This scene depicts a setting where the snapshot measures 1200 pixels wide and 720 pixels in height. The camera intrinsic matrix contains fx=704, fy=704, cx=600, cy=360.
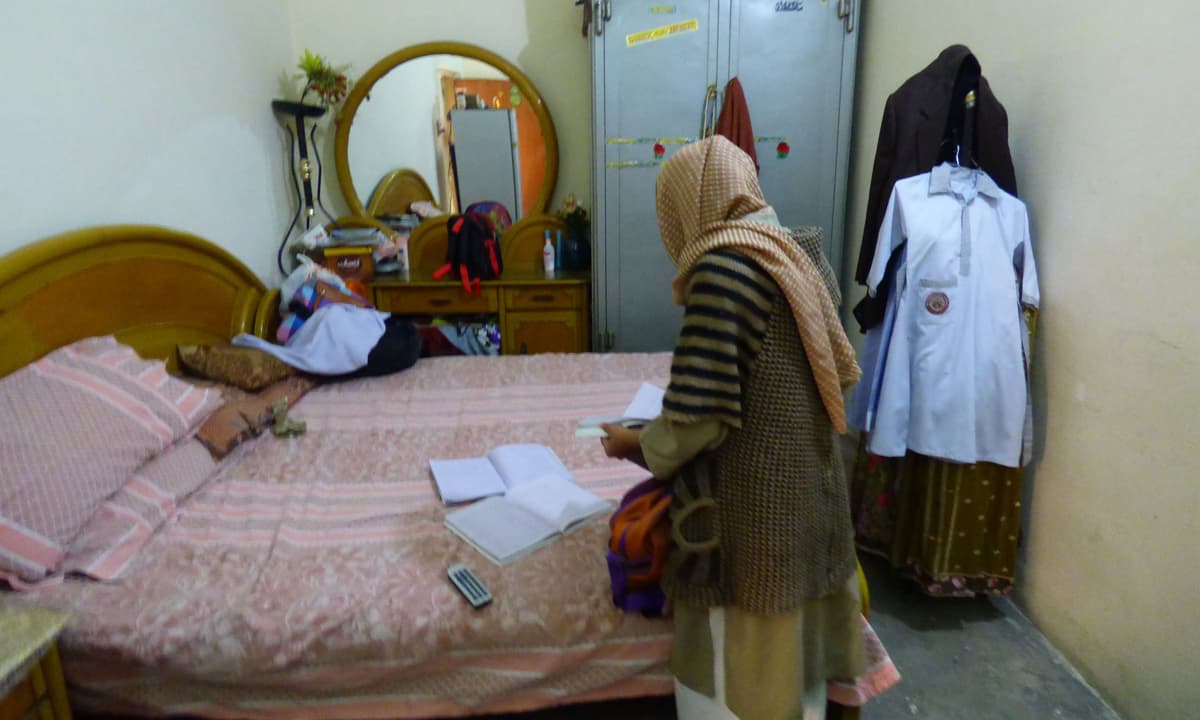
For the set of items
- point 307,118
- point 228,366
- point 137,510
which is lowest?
point 137,510

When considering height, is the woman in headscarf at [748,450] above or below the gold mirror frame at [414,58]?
below

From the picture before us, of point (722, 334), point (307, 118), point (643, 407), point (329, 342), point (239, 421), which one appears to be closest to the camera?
point (722, 334)

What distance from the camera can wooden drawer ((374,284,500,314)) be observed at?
326cm

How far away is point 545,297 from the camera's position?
329 centimetres

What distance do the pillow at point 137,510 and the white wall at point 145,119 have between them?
25.6 inches

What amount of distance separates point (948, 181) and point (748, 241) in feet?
3.76

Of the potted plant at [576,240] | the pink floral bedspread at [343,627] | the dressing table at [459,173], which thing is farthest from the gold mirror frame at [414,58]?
the pink floral bedspread at [343,627]

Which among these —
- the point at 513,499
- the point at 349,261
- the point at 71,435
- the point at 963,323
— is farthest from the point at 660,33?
the point at 71,435

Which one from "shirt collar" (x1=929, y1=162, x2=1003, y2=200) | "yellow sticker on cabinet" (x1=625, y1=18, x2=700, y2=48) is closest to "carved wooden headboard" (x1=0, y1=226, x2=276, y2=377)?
"yellow sticker on cabinet" (x1=625, y1=18, x2=700, y2=48)

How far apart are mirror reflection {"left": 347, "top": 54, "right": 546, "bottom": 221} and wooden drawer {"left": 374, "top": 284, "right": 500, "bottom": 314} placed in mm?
518

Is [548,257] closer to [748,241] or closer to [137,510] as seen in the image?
[137,510]

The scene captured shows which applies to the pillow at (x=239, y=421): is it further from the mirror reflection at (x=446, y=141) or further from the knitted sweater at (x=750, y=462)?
the mirror reflection at (x=446, y=141)

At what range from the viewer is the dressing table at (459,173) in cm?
328

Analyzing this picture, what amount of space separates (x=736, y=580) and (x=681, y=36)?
97.4 inches
